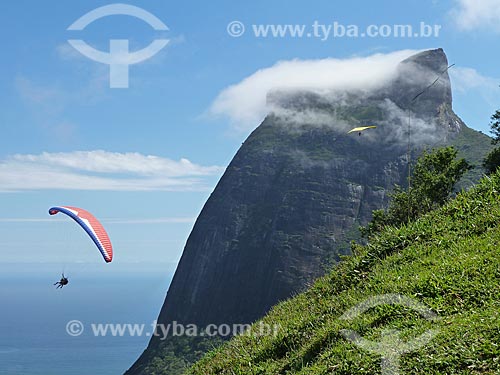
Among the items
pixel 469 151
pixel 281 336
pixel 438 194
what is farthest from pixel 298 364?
pixel 469 151

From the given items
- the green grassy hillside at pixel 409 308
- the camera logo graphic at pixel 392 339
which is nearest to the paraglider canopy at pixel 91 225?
the green grassy hillside at pixel 409 308

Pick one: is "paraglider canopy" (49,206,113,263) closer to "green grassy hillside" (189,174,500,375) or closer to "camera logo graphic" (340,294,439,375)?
"green grassy hillside" (189,174,500,375)

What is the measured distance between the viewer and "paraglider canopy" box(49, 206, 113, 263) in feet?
101

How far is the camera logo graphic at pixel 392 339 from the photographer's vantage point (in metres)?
A: 7.65

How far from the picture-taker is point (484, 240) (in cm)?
1052

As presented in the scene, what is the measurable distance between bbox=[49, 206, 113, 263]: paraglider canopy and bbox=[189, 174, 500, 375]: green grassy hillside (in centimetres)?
1824

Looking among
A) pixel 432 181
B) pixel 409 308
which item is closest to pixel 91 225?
pixel 409 308

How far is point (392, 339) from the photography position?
26.6 ft

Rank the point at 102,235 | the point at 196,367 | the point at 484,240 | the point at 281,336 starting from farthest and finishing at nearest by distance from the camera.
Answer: the point at 102,235 < the point at 196,367 < the point at 281,336 < the point at 484,240

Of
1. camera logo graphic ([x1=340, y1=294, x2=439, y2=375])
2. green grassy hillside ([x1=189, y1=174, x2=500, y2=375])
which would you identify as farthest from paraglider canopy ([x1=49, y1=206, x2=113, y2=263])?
camera logo graphic ([x1=340, y1=294, x2=439, y2=375])

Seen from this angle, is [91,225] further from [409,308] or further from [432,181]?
[432,181]

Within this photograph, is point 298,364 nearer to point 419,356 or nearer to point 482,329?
point 419,356

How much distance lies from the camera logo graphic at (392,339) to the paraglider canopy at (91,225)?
22.8m

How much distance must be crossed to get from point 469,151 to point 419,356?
206457 mm
